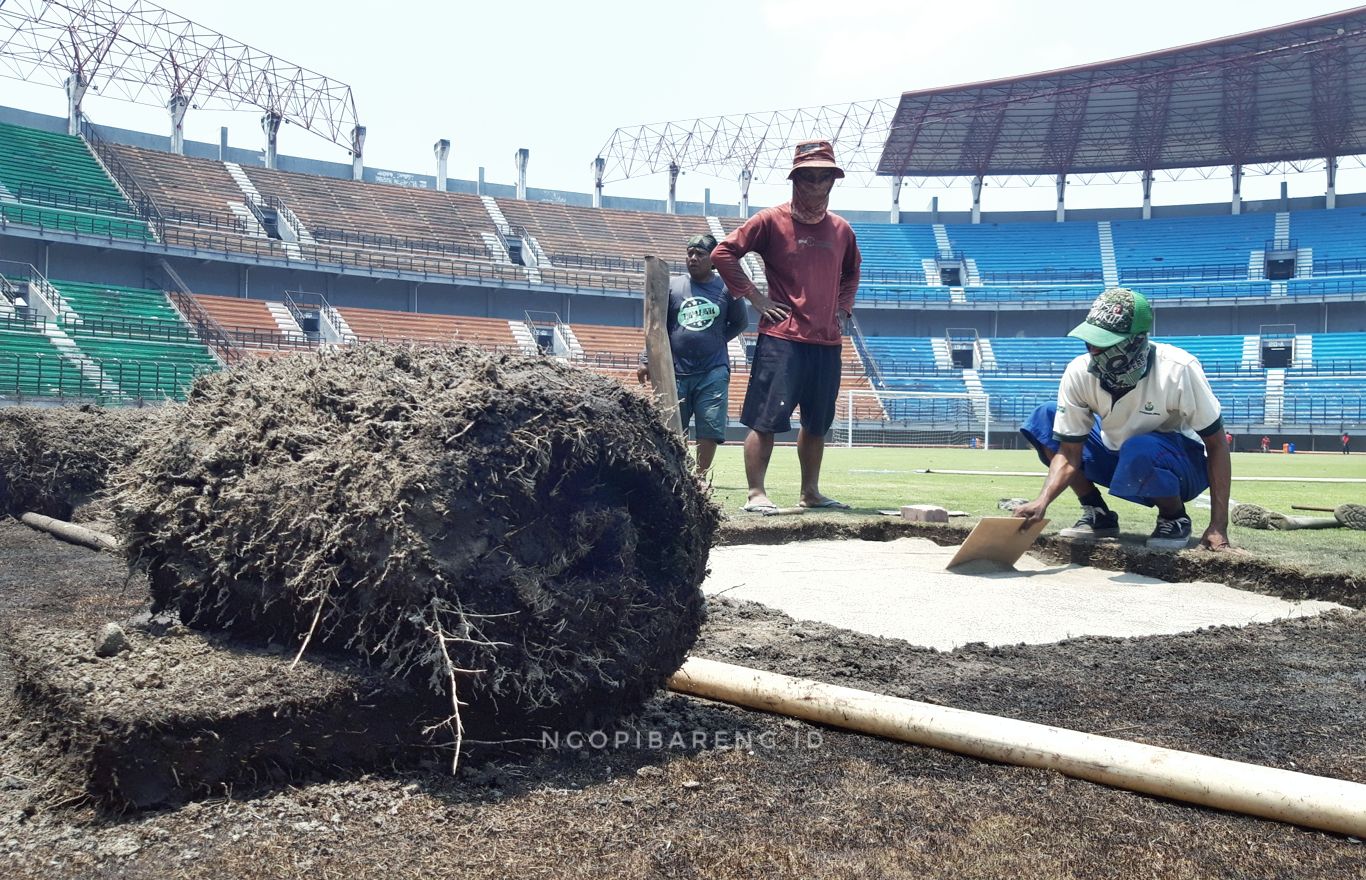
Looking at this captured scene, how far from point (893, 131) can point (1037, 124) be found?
19.6 feet

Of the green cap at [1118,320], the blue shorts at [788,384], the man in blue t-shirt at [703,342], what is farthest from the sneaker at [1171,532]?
the man in blue t-shirt at [703,342]

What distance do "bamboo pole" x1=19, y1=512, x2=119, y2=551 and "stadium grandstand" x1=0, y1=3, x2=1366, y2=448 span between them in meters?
22.9

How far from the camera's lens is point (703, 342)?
7.89 meters

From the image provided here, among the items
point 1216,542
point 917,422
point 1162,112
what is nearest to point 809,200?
point 1216,542

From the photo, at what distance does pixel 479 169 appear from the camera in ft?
180

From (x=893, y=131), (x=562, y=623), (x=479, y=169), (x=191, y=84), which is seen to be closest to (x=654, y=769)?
(x=562, y=623)

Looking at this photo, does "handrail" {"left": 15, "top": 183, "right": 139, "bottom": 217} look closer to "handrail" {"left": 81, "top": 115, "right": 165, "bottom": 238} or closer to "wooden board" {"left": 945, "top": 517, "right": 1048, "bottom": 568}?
"handrail" {"left": 81, "top": 115, "right": 165, "bottom": 238}

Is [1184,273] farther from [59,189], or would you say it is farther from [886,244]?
[59,189]

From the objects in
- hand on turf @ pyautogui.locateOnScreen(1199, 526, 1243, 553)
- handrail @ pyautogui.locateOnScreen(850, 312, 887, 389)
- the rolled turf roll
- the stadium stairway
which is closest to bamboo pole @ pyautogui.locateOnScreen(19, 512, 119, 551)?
the rolled turf roll

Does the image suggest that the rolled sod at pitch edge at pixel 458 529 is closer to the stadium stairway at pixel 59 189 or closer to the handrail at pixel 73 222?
the handrail at pixel 73 222

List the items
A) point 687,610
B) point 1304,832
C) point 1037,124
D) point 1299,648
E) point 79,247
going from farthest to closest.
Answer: point 1037,124, point 79,247, point 1299,648, point 687,610, point 1304,832

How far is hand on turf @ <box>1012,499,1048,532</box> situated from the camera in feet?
17.4

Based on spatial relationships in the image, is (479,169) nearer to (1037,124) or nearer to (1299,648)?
(1037,124)

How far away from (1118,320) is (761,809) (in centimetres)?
372
